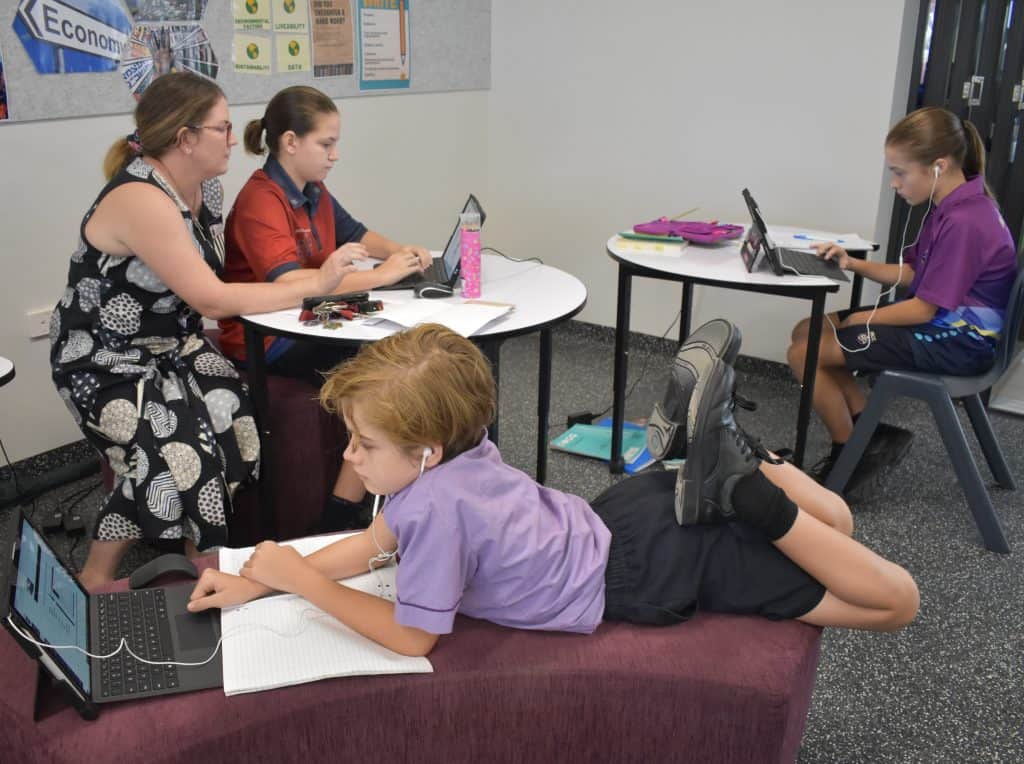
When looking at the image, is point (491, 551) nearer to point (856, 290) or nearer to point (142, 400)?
point (142, 400)

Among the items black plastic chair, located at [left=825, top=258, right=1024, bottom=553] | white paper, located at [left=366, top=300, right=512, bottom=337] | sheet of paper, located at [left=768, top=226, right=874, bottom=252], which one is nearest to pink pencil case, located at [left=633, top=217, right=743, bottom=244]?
sheet of paper, located at [left=768, top=226, right=874, bottom=252]

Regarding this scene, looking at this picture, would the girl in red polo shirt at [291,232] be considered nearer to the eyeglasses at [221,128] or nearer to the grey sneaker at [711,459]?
the eyeglasses at [221,128]

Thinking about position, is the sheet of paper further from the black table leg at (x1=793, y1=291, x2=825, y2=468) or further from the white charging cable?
Result: the white charging cable

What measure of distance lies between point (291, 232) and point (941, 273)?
5.48ft

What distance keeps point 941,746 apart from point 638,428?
61.3 inches

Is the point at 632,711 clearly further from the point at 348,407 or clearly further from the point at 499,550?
the point at 348,407

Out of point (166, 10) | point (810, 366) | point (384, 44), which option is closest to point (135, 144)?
point (166, 10)

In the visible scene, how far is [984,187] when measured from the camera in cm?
258

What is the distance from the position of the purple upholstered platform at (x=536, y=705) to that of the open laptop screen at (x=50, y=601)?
0.06 m

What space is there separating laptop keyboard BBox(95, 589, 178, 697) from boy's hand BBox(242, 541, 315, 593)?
16cm

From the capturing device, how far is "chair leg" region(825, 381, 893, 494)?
2.62 metres

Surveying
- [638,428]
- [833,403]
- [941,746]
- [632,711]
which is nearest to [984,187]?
[833,403]

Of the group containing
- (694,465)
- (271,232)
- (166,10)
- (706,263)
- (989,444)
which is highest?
(166,10)

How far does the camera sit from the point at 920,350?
8.54ft
